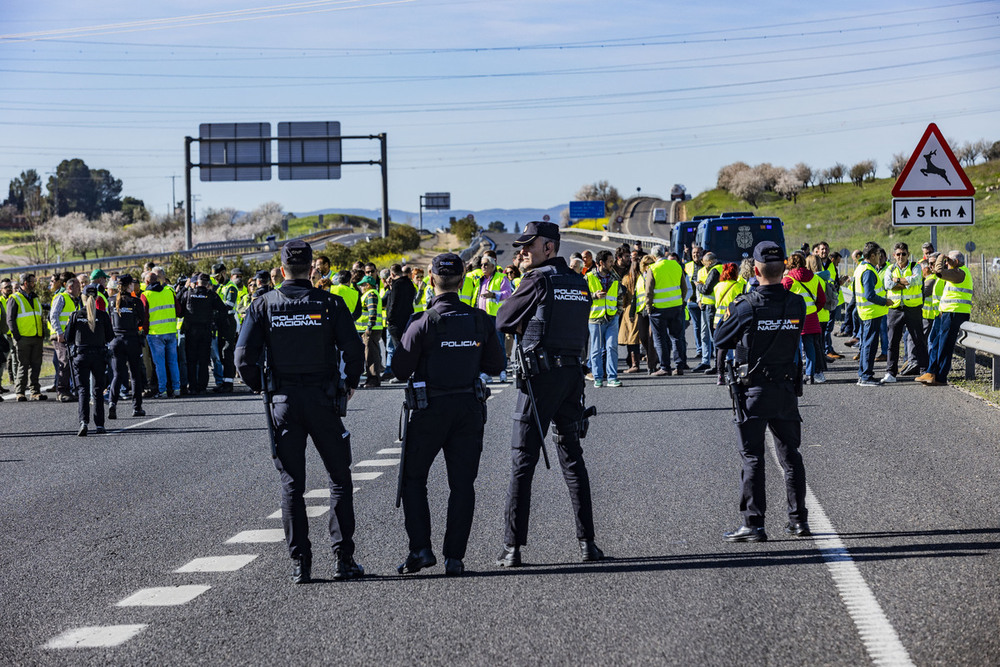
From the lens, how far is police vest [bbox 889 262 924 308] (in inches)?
648

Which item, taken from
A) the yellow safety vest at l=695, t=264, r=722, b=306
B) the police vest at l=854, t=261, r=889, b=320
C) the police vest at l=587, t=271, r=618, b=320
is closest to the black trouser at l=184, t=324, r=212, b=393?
the police vest at l=587, t=271, r=618, b=320

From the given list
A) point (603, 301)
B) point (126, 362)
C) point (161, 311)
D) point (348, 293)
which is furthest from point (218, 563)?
point (161, 311)

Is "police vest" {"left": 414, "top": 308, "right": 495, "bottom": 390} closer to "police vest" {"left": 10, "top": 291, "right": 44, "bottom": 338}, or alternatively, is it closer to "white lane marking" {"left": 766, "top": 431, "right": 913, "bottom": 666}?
"white lane marking" {"left": 766, "top": 431, "right": 913, "bottom": 666}

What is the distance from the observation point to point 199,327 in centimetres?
1866

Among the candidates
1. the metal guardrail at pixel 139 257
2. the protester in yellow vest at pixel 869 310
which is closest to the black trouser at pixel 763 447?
the protester in yellow vest at pixel 869 310

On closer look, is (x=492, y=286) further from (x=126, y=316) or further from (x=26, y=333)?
(x=26, y=333)

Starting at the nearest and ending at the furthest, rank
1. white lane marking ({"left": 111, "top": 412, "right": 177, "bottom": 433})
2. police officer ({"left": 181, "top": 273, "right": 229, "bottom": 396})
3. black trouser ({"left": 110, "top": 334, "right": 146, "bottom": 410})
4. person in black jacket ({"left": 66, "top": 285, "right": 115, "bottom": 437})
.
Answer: person in black jacket ({"left": 66, "top": 285, "right": 115, "bottom": 437})
white lane marking ({"left": 111, "top": 412, "right": 177, "bottom": 433})
black trouser ({"left": 110, "top": 334, "right": 146, "bottom": 410})
police officer ({"left": 181, "top": 273, "right": 229, "bottom": 396})

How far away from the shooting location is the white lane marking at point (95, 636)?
5.50 meters

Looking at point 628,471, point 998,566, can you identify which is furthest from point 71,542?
point 998,566

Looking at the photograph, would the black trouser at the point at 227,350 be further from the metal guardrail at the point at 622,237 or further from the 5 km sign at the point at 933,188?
the metal guardrail at the point at 622,237

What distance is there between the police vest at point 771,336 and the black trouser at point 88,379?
8965mm

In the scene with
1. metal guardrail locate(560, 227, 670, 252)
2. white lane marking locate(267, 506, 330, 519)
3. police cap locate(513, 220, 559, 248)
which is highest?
metal guardrail locate(560, 227, 670, 252)

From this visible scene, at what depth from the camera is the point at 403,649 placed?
17.4ft

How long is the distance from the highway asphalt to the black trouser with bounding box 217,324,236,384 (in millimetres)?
7408
